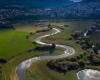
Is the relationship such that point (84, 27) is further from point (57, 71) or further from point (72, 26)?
point (57, 71)

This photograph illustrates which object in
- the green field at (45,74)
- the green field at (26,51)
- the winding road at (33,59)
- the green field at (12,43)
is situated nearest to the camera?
the green field at (45,74)

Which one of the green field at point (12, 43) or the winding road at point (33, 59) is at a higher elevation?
the green field at point (12, 43)

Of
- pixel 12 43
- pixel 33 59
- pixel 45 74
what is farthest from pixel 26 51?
pixel 45 74

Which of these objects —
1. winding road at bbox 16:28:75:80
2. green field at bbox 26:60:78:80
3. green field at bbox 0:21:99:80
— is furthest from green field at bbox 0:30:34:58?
green field at bbox 26:60:78:80

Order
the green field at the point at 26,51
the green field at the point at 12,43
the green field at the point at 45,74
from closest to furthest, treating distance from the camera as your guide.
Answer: the green field at the point at 45,74
the green field at the point at 26,51
the green field at the point at 12,43

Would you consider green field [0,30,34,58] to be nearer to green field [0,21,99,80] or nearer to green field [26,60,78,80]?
green field [0,21,99,80]

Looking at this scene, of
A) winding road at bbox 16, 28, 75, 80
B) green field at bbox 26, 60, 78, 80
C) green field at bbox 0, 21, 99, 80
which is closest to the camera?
green field at bbox 26, 60, 78, 80

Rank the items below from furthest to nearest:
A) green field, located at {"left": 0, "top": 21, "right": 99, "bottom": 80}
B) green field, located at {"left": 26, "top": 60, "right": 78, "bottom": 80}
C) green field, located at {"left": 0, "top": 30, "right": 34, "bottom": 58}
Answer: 1. green field, located at {"left": 0, "top": 30, "right": 34, "bottom": 58}
2. green field, located at {"left": 0, "top": 21, "right": 99, "bottom": 80}
3. green field, located at {"left": 26, "top": 60, "right": 78, "bottom": 80}

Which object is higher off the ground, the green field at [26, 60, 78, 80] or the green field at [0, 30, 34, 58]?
the green field at [0, 30, 34, 58]

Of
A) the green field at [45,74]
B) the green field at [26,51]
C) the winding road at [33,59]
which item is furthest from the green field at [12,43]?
the green field at [45,74]

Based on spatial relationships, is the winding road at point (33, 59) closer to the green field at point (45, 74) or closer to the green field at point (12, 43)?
the green field at point (45, 74)

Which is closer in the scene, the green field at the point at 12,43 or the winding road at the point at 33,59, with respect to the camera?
the winding road at the point at 33,59

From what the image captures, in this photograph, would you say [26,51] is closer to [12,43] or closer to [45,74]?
[12,43]
